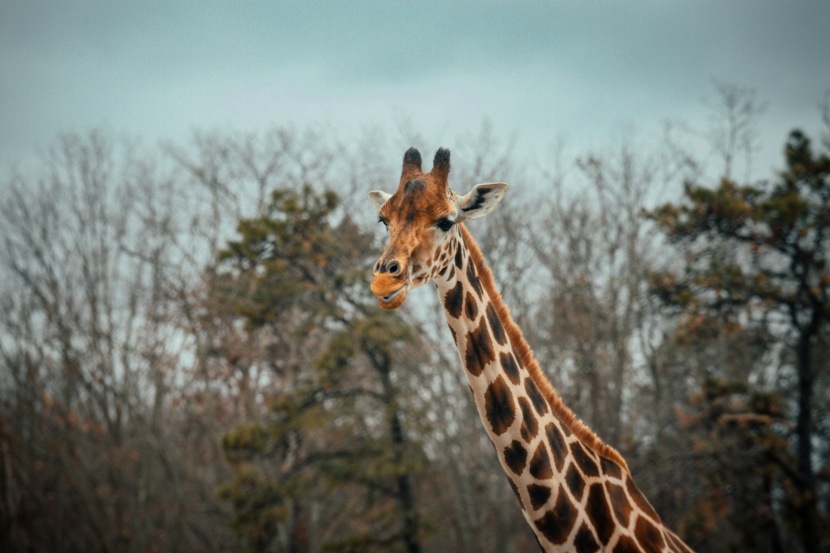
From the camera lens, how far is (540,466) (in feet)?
14.7

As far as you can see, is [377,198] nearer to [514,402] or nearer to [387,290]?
[387,290]

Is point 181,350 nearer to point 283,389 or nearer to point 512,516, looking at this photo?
point 283,389

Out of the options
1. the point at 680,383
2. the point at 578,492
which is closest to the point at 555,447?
the point at 578,492

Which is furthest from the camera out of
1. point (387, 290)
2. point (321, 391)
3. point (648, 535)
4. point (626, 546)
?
point (321, 391)

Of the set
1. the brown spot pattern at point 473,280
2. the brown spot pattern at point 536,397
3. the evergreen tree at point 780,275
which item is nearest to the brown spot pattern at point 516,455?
the brown spot pattern at point 536,397

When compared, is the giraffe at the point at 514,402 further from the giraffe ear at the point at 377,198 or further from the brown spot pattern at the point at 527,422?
the giraffe ear at the point at 377,198

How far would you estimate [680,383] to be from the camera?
25.8m

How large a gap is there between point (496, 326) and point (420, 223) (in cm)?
86

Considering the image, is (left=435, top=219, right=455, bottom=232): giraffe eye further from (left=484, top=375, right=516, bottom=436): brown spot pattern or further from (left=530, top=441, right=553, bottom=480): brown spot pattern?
(left=530, top=441, right=553, bottom=480): brown spot pattern

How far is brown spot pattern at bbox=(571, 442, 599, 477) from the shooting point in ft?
15.4

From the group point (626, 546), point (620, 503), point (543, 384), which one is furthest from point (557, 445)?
point (626, 546)

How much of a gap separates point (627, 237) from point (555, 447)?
16.6 meters

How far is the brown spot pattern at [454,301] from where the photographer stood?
4.65m

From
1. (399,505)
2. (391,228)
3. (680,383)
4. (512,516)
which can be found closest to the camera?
(391,228)
